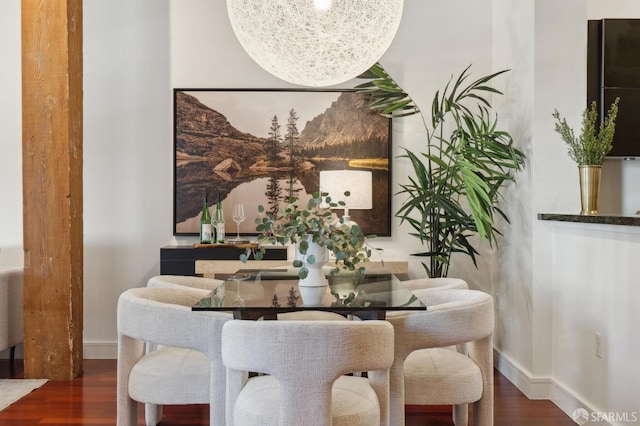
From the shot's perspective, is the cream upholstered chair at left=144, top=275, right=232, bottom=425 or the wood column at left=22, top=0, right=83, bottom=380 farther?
the wood column at left=22, top=0, right=83, bottom=380

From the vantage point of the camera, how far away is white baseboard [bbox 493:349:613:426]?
3.04 m

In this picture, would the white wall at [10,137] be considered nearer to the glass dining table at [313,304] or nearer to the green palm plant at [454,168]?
the glass dining table at [313,304]

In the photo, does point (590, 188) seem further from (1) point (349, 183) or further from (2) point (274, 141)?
(2) point (274, 141)

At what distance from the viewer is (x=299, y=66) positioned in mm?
2584

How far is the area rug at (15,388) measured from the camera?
3354 millimetres

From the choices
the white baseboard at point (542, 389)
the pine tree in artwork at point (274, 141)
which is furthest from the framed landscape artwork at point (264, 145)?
the white baseboard at point (542, 389)

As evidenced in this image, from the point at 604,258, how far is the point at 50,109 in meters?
3.53

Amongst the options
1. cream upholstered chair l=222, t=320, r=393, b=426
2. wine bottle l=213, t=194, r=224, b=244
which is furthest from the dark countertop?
wine bottle l=213, t=194, r=224, b=244

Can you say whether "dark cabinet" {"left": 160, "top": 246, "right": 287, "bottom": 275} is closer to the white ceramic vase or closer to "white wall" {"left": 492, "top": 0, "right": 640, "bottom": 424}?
the white ceramic vase

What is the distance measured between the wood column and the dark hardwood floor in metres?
0.32

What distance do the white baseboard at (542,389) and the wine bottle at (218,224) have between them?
88.1 inches

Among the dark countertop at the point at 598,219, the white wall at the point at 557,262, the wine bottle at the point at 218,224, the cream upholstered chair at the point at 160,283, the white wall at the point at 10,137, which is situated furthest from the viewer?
the white wall at the point at 10,137

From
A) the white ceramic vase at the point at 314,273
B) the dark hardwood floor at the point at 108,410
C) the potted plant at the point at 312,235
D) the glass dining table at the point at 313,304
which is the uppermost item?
the potted plant at the point at 312,235

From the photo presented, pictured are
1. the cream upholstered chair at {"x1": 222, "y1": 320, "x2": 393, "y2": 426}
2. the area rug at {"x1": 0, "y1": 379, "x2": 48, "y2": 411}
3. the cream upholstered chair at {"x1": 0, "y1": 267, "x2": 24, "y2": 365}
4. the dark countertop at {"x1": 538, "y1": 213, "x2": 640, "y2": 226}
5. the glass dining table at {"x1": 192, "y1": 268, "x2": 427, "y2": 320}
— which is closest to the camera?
the cream upholstered chair at {"x1": 222, "y1": 320, "x2": 393, "y2": 426}
